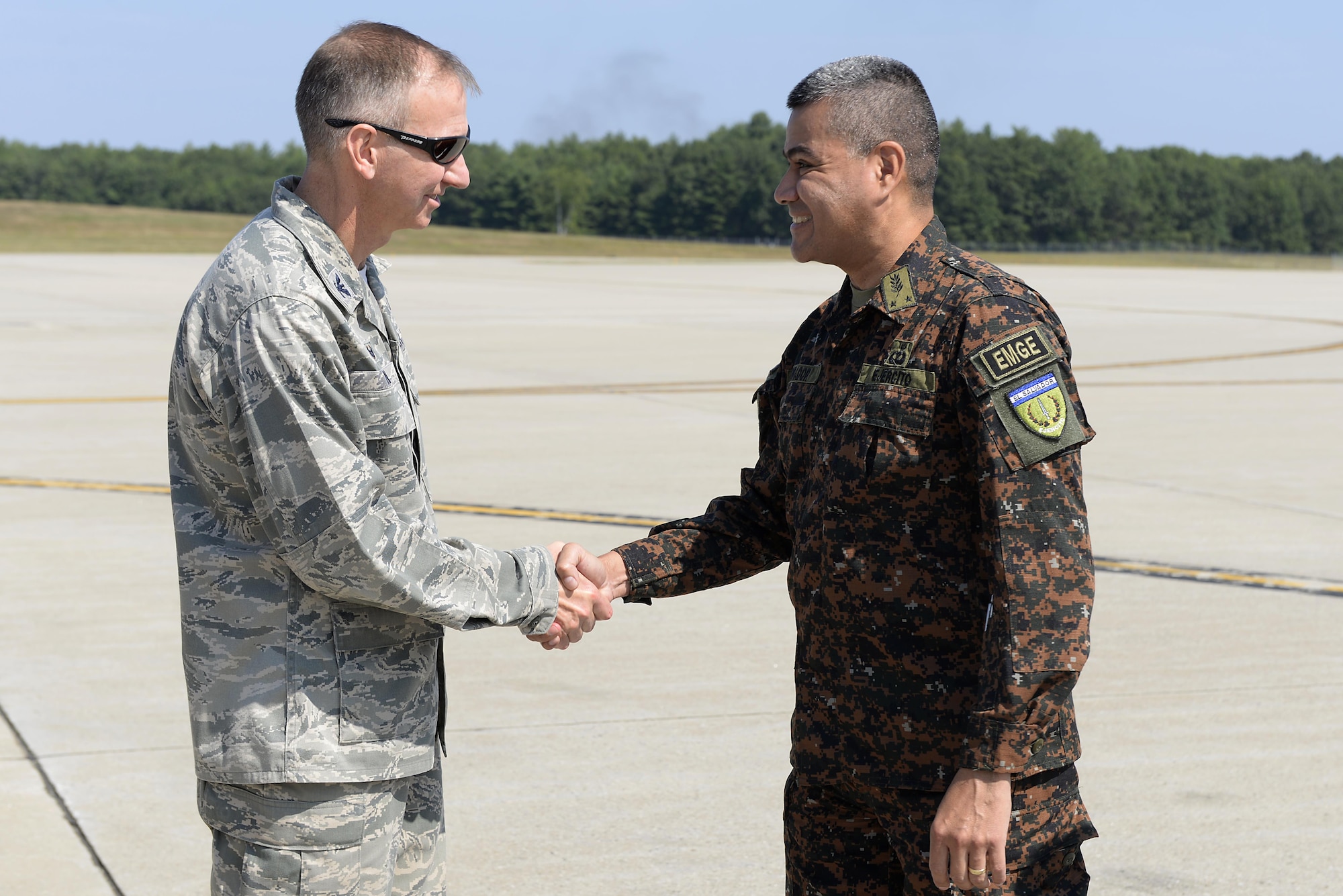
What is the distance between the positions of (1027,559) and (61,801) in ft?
11.5

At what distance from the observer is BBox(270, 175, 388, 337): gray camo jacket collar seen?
2688 mm

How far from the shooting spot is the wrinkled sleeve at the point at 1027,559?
8.36 ft

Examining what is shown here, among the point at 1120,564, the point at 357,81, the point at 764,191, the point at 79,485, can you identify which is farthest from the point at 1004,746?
the point at 764,191

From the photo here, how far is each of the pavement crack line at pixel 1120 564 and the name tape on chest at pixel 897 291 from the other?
197 inches

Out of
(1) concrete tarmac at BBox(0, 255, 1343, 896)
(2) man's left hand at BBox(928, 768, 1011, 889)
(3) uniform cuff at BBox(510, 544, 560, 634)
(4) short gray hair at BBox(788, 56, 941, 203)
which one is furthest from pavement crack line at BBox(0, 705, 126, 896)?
(4) short gray hair at BBox(788, 56, 941, 203)

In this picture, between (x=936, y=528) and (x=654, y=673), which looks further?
(x=654, y=673)

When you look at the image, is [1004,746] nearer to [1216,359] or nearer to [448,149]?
[448,149]

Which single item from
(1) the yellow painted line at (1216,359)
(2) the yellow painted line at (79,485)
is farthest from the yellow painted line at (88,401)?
(1) the yellow painted line at (1216,359)

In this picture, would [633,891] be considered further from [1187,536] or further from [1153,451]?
[1153,451]

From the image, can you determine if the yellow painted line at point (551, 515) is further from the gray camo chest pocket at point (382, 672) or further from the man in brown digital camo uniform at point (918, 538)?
the gray camo chest pocket at point (382, 672)

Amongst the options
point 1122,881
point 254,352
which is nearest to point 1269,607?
point 1122,881

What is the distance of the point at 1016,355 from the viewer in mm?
2615

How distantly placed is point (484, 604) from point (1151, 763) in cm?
325

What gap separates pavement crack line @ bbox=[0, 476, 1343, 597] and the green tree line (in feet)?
435
